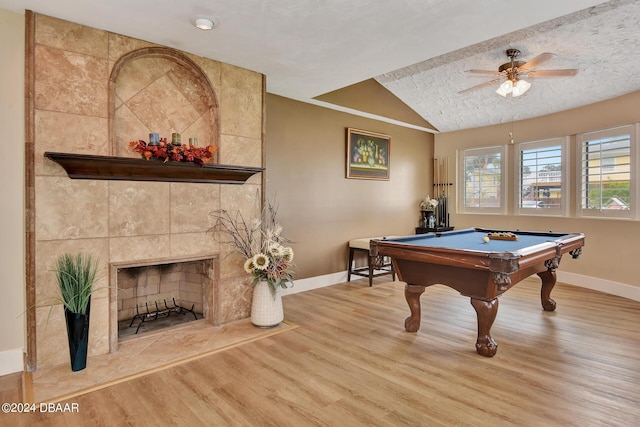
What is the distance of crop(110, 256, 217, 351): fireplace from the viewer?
3.36 m

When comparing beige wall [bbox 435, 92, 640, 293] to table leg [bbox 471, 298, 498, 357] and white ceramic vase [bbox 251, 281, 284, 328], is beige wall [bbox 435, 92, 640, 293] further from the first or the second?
white ceramic vase [bbox 251, 281, 284, 328]

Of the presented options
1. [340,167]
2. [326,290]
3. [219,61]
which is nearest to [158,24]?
[219,61]

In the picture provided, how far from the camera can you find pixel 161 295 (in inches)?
145

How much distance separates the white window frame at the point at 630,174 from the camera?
4.41m

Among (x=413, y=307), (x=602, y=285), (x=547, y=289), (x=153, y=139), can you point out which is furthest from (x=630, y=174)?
(x=153, y=139)

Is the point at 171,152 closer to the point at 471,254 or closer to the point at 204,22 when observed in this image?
the point at 204,22

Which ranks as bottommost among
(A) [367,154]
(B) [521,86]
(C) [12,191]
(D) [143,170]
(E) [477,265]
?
(E) [477,265]

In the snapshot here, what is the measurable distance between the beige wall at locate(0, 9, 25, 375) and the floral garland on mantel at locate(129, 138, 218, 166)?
0.76 metres

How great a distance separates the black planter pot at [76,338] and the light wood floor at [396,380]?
0.41m

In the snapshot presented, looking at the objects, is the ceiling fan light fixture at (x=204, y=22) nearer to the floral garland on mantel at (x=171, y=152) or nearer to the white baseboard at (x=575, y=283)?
the floral garland on mantel at (x=171, y=152)

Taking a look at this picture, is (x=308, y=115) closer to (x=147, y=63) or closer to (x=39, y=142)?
(x=147, y=63)

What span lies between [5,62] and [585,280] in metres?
6.74

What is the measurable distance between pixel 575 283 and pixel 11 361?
252 inches

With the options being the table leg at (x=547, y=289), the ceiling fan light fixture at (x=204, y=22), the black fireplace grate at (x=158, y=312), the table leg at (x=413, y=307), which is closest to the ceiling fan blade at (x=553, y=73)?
the table leg at (x=547, y=289)
